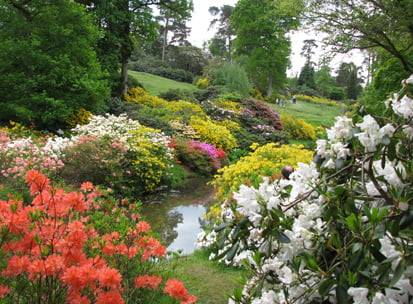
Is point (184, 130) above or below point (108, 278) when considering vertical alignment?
below

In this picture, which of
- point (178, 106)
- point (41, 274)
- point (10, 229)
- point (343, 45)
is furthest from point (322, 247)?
point (178, 106)

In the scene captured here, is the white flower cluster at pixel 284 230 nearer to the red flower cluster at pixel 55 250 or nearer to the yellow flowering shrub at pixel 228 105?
the red flower cluster at pixel 55 250

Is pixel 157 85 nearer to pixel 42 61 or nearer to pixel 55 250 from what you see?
pixel 42 61

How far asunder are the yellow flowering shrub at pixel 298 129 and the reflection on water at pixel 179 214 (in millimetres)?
10759

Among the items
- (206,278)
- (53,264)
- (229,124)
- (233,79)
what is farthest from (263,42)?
(53,264)

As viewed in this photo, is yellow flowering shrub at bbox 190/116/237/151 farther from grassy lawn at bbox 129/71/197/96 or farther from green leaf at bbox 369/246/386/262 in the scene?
green leaf at bbox 369/246/386/262

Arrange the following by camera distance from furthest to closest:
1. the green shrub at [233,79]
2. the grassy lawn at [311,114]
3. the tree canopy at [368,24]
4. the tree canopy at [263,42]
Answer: the tree canopy at [263,42] → the green shrub at [233,79] → the grassy lawn at [311,114] → the tree canopy at [368,24]

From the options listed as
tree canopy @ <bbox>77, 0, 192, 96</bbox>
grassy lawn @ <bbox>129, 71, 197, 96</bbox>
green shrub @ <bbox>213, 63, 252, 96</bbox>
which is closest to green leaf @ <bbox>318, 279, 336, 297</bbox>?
tree canopy @ <bbox>77, 0, 192, 96</bbox>

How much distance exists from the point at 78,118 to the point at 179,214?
623 cm

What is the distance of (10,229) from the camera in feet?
5.05

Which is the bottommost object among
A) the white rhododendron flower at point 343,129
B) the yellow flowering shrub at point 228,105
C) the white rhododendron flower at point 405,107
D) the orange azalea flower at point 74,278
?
the orange azalea flower at point 74,278

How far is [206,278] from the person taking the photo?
3.60m

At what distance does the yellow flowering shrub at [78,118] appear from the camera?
1076 cm

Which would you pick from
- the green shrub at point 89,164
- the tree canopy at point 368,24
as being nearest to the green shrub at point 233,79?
the tree canopy at point 368,24
